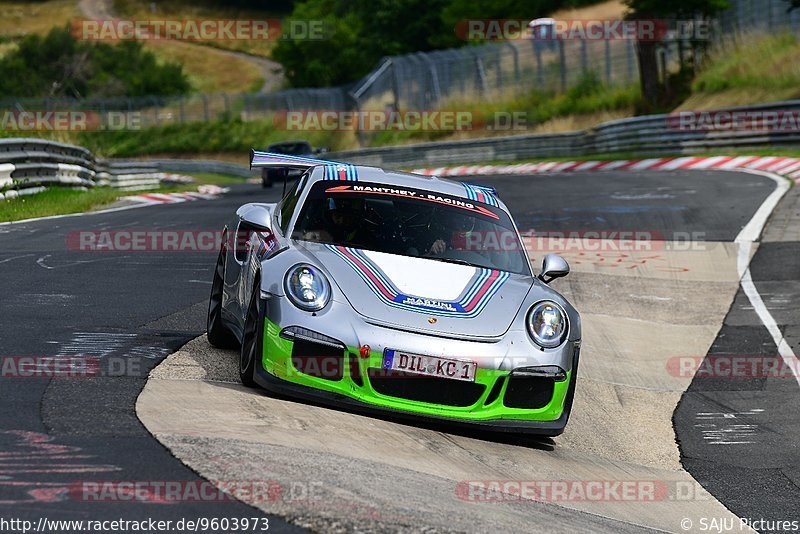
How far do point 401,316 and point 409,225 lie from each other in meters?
1.32

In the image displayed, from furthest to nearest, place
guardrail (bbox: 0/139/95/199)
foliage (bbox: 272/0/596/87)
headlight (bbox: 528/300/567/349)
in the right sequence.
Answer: foliage (bbox: 272/0/596/87), guardrail (bbox: 0/139/95/199), headlight (bbox: 528/300/567/349)

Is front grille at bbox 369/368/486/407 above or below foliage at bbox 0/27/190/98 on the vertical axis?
below

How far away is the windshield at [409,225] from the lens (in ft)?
24.9

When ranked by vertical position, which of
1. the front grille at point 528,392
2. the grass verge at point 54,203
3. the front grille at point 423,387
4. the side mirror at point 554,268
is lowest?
the grass verge at point 54,203

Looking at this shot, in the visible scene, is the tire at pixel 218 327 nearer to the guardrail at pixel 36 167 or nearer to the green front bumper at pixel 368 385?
the green front bumper at pixel 368 385

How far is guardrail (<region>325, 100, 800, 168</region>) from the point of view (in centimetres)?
2823

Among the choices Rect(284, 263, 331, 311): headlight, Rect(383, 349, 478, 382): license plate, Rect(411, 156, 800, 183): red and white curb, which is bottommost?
Rect(411, 156, 800, 183): red and white curb

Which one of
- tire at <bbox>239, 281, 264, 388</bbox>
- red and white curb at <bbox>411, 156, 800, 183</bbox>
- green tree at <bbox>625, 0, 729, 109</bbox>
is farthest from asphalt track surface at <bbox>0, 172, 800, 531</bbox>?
green tree at <bbox>625, 0, 729, 109</bbox>

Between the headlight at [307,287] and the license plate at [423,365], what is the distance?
476mm

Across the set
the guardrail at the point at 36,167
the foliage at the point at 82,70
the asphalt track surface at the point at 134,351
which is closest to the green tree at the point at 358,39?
the foliage at the point at 82,70

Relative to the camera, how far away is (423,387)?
21.2ft

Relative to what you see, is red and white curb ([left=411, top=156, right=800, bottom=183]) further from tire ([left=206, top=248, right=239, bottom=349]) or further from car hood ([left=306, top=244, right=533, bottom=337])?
car hood ([left=306, top=244, right=533, bottom=337])

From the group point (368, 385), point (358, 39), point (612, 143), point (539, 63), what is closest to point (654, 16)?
point (612, 143)

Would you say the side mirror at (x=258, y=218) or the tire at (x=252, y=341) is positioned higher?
the side mirror at (x=258, y=218)
